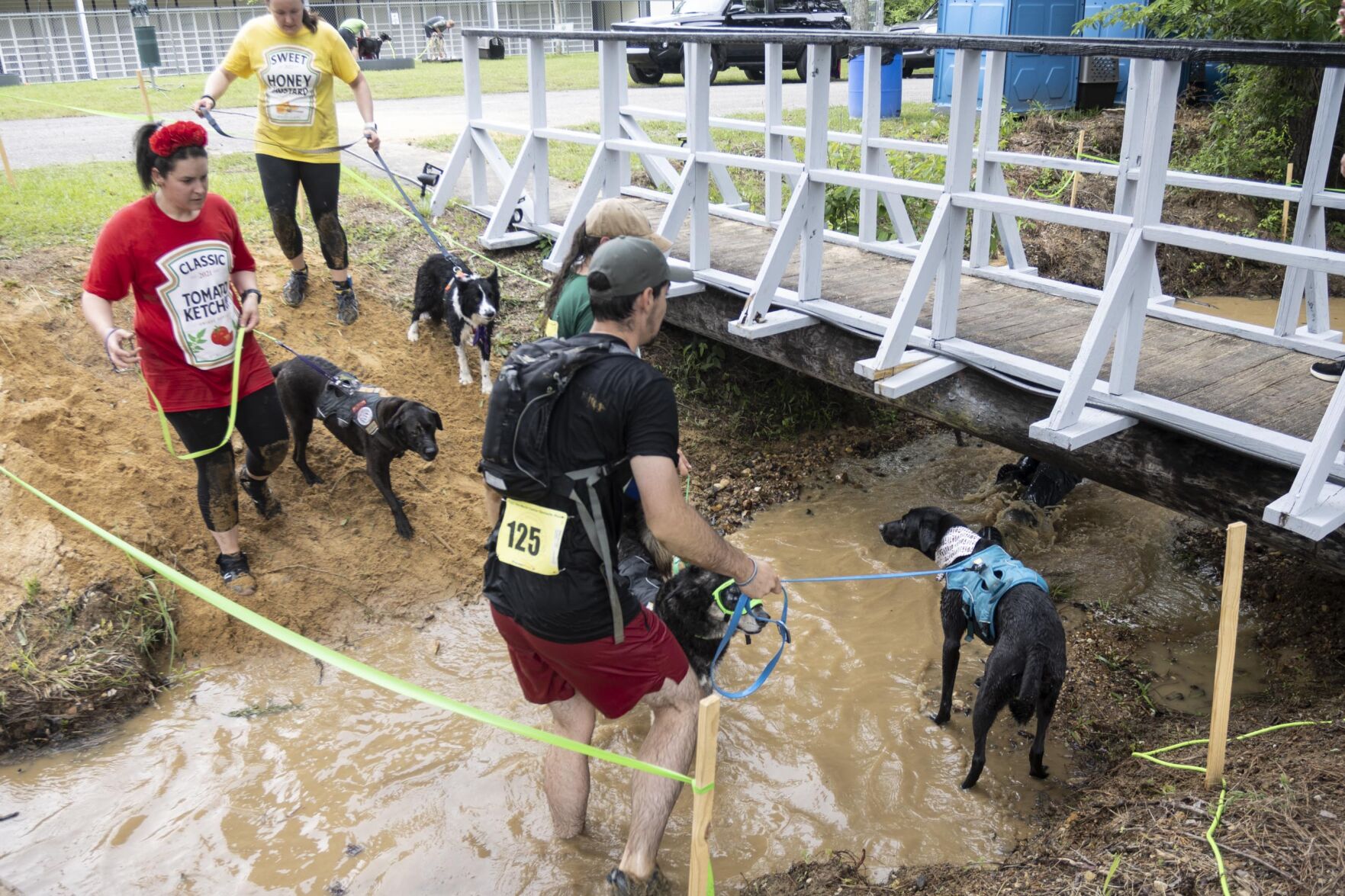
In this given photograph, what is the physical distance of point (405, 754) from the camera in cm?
439

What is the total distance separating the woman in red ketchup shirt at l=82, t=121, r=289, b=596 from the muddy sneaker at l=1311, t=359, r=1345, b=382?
16.6ft

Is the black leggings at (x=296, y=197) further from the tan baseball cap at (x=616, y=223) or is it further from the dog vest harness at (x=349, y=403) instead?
the tan baseball cap at (x=616, y=223)

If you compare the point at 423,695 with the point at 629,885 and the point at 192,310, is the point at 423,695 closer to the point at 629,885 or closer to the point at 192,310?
the point at 629,885

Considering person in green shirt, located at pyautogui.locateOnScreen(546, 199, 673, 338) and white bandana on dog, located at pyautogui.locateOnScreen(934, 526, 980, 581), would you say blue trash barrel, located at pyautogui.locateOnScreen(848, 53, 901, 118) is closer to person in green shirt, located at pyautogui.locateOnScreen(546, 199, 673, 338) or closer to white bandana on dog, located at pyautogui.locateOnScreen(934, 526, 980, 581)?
white bandana on dog, located at pyautogui.locateOnScreen(934, 526, 980, 581)

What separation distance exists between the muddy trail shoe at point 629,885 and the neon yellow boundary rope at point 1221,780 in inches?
59.7

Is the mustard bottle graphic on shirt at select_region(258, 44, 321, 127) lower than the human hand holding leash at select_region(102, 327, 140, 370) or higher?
higher

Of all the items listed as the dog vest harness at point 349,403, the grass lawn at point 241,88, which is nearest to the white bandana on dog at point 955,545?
the dog vest harness at point 349,403

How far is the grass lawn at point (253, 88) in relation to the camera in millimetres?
16484

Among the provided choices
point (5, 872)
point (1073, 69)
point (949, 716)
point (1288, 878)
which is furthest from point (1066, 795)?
point (1073, 69)

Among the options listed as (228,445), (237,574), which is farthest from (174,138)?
(237,574)

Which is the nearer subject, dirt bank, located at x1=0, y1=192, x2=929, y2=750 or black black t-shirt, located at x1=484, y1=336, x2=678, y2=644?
black black t-shirt, located at x1=484, y1=336, x2=678, y2=644

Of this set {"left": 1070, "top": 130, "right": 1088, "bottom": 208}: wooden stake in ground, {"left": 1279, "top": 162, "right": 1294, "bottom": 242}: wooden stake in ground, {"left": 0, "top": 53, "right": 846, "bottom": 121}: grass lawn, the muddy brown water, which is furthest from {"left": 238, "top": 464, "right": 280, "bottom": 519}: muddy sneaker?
{"left": 0, "top": 53, "right": 846, "bottom": 121}: grass lawn

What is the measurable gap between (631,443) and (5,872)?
299 cm

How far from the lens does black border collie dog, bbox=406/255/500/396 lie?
6543 millimetres
